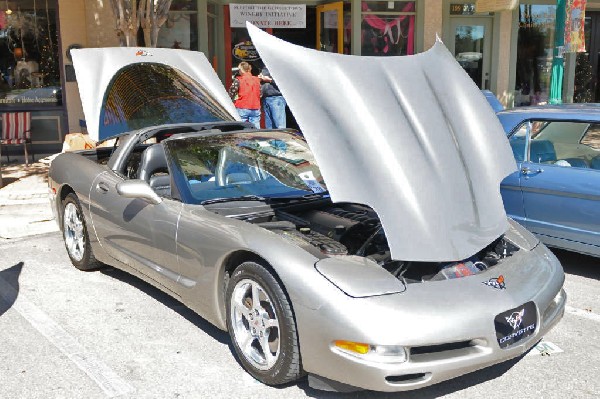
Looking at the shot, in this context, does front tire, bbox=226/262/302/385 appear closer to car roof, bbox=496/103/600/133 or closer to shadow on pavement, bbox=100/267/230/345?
shadow on pavement, bbox=100/267/230/345

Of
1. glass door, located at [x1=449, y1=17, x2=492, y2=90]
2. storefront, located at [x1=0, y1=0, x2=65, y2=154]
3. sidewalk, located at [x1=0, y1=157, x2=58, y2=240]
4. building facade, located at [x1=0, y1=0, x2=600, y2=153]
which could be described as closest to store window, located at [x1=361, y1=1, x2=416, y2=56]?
building facade, located at [x1=0, y1=0, x2=600, y2=153]

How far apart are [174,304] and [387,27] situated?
10.2 meters

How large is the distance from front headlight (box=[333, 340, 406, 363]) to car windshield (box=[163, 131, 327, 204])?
1683 millimetres

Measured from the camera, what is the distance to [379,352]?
3.01 meters

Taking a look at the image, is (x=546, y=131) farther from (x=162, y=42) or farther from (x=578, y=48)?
(x=162, y=42)

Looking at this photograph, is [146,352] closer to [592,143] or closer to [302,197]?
[302,197]

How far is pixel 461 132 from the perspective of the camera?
3.91 m

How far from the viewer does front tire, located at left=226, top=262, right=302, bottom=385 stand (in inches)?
130

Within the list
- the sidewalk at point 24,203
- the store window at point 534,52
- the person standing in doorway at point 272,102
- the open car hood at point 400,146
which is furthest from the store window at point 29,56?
the store window at point 534,52

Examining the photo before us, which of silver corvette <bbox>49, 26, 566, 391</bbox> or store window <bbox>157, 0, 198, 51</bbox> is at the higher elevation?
store window <bbox>157, 0, 198, 51</bbox>

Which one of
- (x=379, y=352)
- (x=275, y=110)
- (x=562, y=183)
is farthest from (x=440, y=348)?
(x=275, y=110)

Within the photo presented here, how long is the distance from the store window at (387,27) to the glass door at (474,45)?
1.06 metres

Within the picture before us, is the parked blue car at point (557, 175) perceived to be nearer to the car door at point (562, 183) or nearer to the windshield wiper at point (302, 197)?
the car door at point (562, 183)

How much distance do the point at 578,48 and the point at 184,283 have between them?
8342 millimetres
